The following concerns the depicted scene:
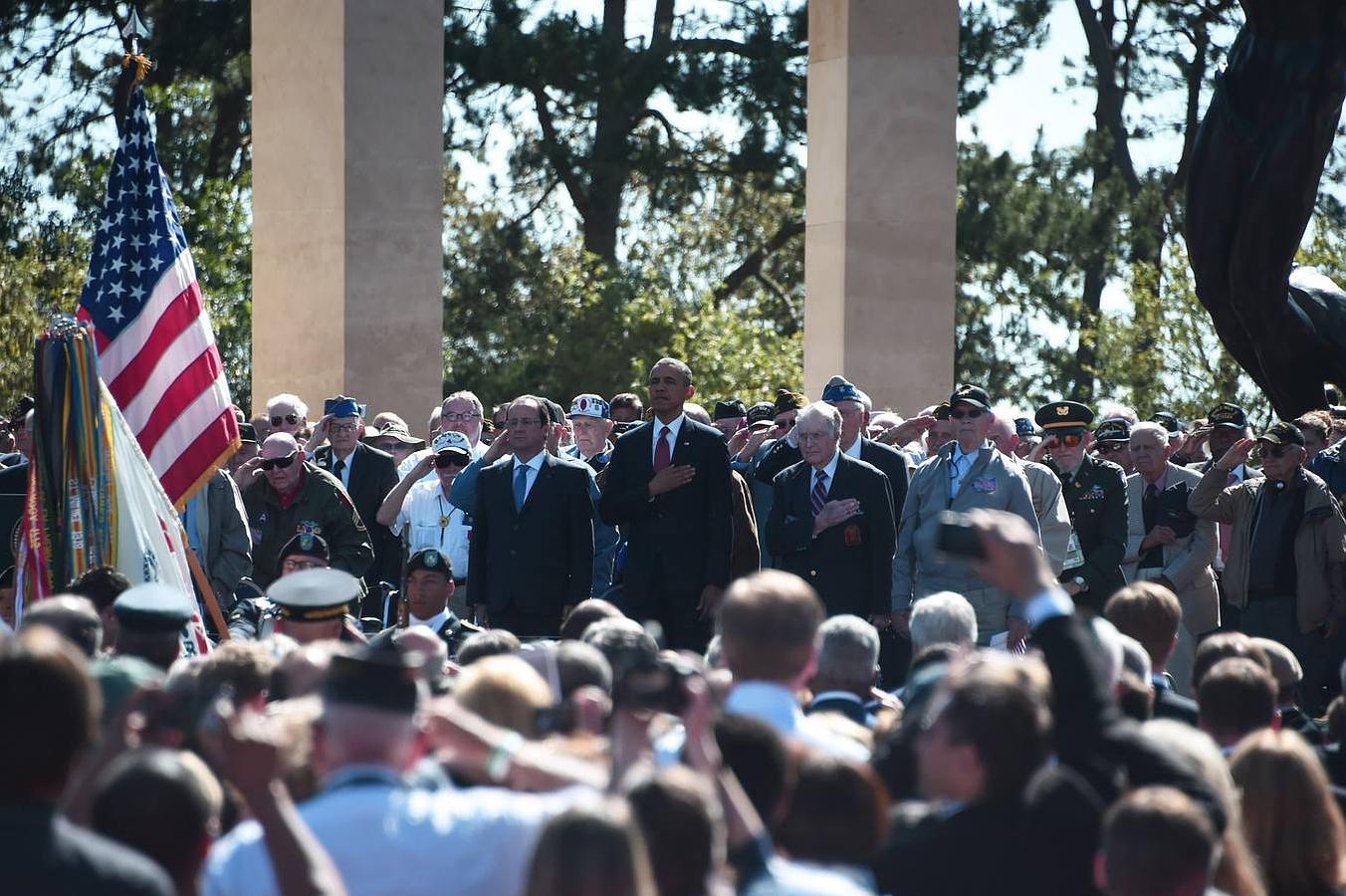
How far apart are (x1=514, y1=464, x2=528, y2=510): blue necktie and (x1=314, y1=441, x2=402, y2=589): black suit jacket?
6.67 ft

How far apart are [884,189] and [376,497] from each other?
6.03 metres

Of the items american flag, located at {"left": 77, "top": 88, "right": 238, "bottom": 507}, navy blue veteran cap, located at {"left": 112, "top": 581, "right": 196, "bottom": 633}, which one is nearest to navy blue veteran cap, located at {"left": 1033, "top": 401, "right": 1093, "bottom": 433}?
american flag, located at {"left": 77, "top": 88, "right": 238, "bottom": 507}

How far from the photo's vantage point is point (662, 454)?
1011cm

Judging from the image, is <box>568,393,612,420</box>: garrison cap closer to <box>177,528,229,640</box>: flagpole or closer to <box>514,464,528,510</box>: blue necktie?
<box>514,464,528,510</box>: blue necktie

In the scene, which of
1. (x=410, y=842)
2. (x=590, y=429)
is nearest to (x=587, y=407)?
(x=590, y=429)

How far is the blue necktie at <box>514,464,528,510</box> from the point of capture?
10.0m

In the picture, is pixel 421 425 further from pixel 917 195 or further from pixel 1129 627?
pixel 1129 627

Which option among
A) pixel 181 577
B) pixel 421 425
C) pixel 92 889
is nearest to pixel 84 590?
pixel 181 577

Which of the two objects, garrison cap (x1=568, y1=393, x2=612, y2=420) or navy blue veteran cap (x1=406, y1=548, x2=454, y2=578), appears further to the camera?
garrison cap (x1=568, y1=393, x2=612, y2=420)

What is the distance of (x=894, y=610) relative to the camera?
10.1 m

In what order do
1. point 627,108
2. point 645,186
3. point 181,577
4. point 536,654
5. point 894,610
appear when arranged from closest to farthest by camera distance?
point 536,654, point 181,577, point 894,610, point 627,108, point 645,186

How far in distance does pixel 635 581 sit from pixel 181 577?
101 inches

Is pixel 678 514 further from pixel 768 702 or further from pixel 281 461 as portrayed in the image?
pixel 768 702

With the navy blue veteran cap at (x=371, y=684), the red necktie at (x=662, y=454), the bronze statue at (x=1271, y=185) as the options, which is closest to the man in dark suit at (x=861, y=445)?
the red necktie at (x=662, y=454)
